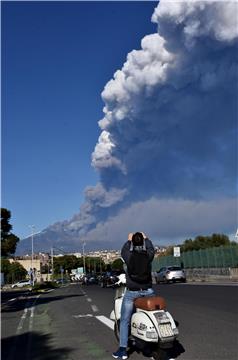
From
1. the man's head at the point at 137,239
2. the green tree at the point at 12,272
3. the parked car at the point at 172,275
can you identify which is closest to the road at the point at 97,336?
the man's head at the point at 137,239

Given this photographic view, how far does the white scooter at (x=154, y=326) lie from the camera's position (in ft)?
26.6

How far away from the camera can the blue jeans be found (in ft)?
29.2

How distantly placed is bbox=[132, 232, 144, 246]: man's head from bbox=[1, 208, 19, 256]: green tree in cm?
4177

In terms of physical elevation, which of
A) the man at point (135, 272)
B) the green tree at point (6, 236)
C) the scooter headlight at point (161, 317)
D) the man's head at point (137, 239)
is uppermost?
the green tree at point (6, 236)

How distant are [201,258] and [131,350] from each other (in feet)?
158

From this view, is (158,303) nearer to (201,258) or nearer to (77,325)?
(77,325)

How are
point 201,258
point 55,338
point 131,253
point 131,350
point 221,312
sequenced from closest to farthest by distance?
1. point 131,253
2. point 131,350
3. point 55,338
4. point 221,312
5. point 201,258

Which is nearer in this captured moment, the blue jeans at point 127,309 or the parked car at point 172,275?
the blue jeans at point 127,309

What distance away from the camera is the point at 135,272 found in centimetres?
884

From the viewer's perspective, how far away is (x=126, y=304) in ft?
29.3

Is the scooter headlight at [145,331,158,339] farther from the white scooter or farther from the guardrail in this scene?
the guardrail

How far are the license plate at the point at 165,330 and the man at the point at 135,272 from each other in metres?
0.83

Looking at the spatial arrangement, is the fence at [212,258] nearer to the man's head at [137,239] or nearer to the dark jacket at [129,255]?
the dark jacket at [129,255]

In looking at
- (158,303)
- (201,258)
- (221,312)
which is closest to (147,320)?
(158,303)
